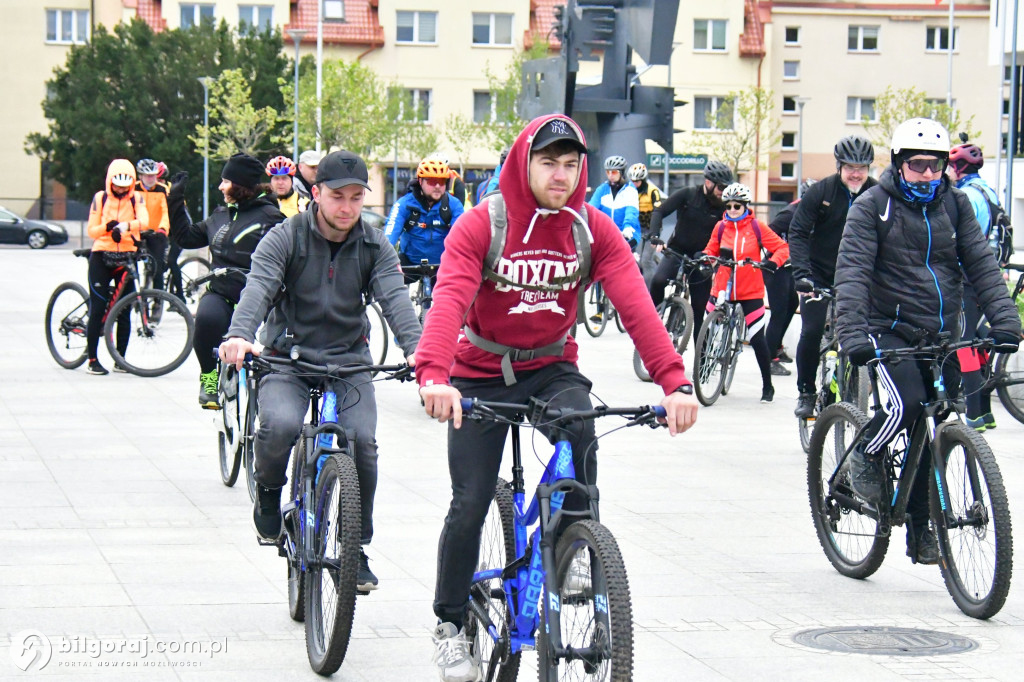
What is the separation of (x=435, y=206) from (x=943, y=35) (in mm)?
66746

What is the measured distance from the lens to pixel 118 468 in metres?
9.81

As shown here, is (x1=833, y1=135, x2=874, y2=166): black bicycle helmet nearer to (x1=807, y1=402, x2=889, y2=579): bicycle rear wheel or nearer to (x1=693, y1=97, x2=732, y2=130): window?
(x1=807, y1=402, x2=889, y2=579): bicycle rear wheel

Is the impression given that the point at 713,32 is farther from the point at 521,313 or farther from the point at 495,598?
the point at 495,598

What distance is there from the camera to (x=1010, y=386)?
39.9ft

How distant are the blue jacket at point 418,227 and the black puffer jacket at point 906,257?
21.3 ft

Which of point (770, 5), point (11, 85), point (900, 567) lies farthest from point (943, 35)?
point (900, 567)

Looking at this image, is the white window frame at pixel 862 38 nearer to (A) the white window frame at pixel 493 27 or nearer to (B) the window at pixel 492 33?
(A) the white window frame at pixel 493 27

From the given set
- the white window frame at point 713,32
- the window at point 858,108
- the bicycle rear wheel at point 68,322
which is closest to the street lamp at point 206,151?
the white window frame at point 713,32

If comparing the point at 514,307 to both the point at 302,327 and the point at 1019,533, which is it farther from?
the point at 1019,533

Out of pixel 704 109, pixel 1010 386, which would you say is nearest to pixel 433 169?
pixel 1010 386

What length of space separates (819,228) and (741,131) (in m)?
60.5

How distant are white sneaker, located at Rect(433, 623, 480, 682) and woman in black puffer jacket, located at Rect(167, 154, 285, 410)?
15.7 ft

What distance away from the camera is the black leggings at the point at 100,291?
1468 cm

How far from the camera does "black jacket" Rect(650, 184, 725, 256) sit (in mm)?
14586
